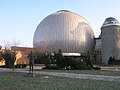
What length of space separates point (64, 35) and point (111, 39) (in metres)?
14.1

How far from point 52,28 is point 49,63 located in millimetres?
39339

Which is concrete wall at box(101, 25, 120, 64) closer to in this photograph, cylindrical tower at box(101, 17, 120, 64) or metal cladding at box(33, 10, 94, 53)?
cylindrical tower at box(101, 17, 120, 64)

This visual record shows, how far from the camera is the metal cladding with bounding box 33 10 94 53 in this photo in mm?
83000

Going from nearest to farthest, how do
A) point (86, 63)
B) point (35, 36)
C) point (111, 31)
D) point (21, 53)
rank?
1. point (86, 63)
2. point (111, 31)
3. point (21, 53)
4. point (35, 36)

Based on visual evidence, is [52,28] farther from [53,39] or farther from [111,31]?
[111,31]

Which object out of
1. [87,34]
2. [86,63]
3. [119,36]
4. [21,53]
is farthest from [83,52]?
[86,63]

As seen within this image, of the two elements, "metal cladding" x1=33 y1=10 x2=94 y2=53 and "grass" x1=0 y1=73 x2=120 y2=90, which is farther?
"metal cladding" x1=33 y1=10 x2=94 y2=53

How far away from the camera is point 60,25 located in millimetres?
85438

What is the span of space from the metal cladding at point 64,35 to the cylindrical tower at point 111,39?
6.17 metres

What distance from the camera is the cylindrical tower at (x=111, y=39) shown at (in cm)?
7938

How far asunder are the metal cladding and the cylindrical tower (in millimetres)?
6171

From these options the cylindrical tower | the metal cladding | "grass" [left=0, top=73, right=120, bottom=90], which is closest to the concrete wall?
the cylindrical tower

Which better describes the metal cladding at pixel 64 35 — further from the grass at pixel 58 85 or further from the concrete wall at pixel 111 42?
the grass at pixel 58 85

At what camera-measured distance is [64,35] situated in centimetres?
8362
